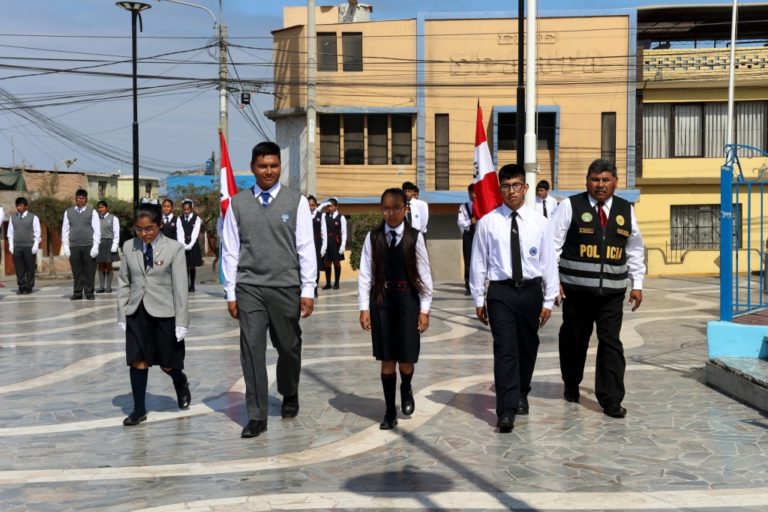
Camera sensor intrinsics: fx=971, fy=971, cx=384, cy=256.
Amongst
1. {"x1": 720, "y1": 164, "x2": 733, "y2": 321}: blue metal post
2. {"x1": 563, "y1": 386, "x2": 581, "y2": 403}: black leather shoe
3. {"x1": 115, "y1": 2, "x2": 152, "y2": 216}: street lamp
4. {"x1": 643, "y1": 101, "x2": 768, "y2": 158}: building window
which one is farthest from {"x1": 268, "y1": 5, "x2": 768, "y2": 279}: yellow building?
{"x1": 563, "y1": 386, "x2": 581, "y2": 403}: black leather shoe

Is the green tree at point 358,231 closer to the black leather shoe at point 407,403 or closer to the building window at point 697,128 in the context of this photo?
the building window at point 697,128

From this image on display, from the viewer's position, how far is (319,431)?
7418 mm

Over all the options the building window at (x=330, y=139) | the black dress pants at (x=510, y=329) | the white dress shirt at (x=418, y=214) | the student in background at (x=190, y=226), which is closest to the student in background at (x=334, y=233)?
the student in background at (x=190, y=226)

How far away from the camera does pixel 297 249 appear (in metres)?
7.47

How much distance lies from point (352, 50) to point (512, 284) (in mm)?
28794

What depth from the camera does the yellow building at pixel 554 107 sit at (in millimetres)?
32219

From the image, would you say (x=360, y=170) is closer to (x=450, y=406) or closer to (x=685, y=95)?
(x=685, y=95)

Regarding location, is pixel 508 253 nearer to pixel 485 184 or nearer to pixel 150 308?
pixel 150 308

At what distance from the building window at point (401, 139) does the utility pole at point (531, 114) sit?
840 inches

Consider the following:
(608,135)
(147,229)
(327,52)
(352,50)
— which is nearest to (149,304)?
(147,229)

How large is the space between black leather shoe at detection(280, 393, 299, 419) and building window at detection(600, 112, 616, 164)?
1071 inches

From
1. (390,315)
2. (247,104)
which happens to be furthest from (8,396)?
(247,104)

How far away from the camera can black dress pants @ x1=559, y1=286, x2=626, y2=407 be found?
7852 millimetres

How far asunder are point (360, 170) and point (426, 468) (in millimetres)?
28784
